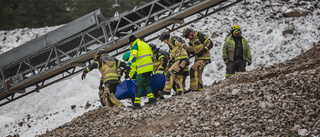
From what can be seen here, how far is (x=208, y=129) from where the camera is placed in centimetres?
467

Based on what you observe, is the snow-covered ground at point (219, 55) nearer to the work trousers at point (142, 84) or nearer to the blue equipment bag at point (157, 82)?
the blue equipment bag at point (157, 82)

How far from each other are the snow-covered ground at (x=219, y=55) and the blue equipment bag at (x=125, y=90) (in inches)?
151

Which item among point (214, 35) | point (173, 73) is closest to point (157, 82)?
point (173, 73)

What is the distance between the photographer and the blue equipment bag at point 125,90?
7375 millimetres

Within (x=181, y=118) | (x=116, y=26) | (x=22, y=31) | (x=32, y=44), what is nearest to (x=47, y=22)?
(x=22, y=31)

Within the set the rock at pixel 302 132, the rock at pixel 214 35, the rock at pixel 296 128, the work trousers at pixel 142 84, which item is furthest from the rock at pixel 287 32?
the rock at pixel 302 132

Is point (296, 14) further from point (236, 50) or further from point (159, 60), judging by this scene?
point (159, 60)

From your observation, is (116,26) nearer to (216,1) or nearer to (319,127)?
(216,1)

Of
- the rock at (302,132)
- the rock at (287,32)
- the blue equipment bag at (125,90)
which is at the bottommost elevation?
the rock at (302,132)

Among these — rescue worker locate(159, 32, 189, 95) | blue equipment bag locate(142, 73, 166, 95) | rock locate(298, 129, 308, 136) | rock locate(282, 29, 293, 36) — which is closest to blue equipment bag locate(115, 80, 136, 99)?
blue equipment bag locate(142, 73, 166, 95)

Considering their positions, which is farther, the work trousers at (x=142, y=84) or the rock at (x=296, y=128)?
the work trousers at (x=142, y=84)

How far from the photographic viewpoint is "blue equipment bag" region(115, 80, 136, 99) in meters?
7.38

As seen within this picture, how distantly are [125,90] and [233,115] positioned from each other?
11.1 feet

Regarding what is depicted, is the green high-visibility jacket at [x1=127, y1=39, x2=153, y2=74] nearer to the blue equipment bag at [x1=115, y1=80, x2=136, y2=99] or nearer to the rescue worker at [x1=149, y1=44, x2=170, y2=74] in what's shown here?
the blue equipment bag at [x1=115, y1=80, x2=136, y2=99]
